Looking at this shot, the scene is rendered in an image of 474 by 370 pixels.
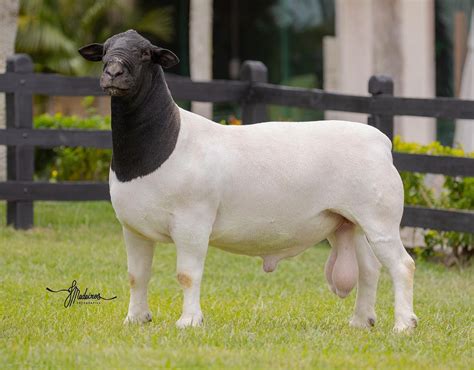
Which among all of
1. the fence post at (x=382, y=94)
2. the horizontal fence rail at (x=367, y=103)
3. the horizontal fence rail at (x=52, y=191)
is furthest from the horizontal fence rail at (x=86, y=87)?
the fence post at (x=382, y=94)

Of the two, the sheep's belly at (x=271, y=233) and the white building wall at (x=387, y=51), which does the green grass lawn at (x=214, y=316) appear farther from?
the white building wall at (x=387, y=51)

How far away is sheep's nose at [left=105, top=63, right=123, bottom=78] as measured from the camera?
641 centimetres

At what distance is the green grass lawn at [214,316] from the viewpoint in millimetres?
6008

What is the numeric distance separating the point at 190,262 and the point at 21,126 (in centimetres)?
529

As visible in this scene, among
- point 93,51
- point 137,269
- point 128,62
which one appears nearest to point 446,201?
point 137,269

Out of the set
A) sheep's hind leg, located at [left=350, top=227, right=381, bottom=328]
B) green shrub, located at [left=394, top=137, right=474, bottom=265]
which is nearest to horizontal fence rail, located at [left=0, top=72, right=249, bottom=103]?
green shrub, located at [left=394, top=137, right=474, bottom=265]

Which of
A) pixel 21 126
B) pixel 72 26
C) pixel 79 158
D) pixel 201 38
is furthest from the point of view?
pixel 72 26

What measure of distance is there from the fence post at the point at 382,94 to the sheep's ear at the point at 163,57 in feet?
14.7

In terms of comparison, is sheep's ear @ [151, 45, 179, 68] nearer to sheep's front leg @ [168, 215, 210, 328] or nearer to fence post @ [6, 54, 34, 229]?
sheep's front leg @ [168, 215, 210, 328]

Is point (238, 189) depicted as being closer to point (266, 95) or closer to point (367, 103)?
point (367, 103)

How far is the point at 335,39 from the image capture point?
20.5 m

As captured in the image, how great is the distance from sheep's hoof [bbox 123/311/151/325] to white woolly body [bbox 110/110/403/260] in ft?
1.83

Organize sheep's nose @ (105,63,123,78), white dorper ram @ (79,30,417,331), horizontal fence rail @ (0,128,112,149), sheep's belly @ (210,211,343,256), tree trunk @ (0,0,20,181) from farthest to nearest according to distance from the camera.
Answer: tree trunk @ (0,0,20,181) < horizontal fence rail @ (0,128,112,149) < sheep's belly @ (210,211,343,256) < white dorper ram @ (79,30,417,331) < sheep's nose @ (105,63,123,78)

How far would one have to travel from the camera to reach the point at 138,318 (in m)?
7.05
